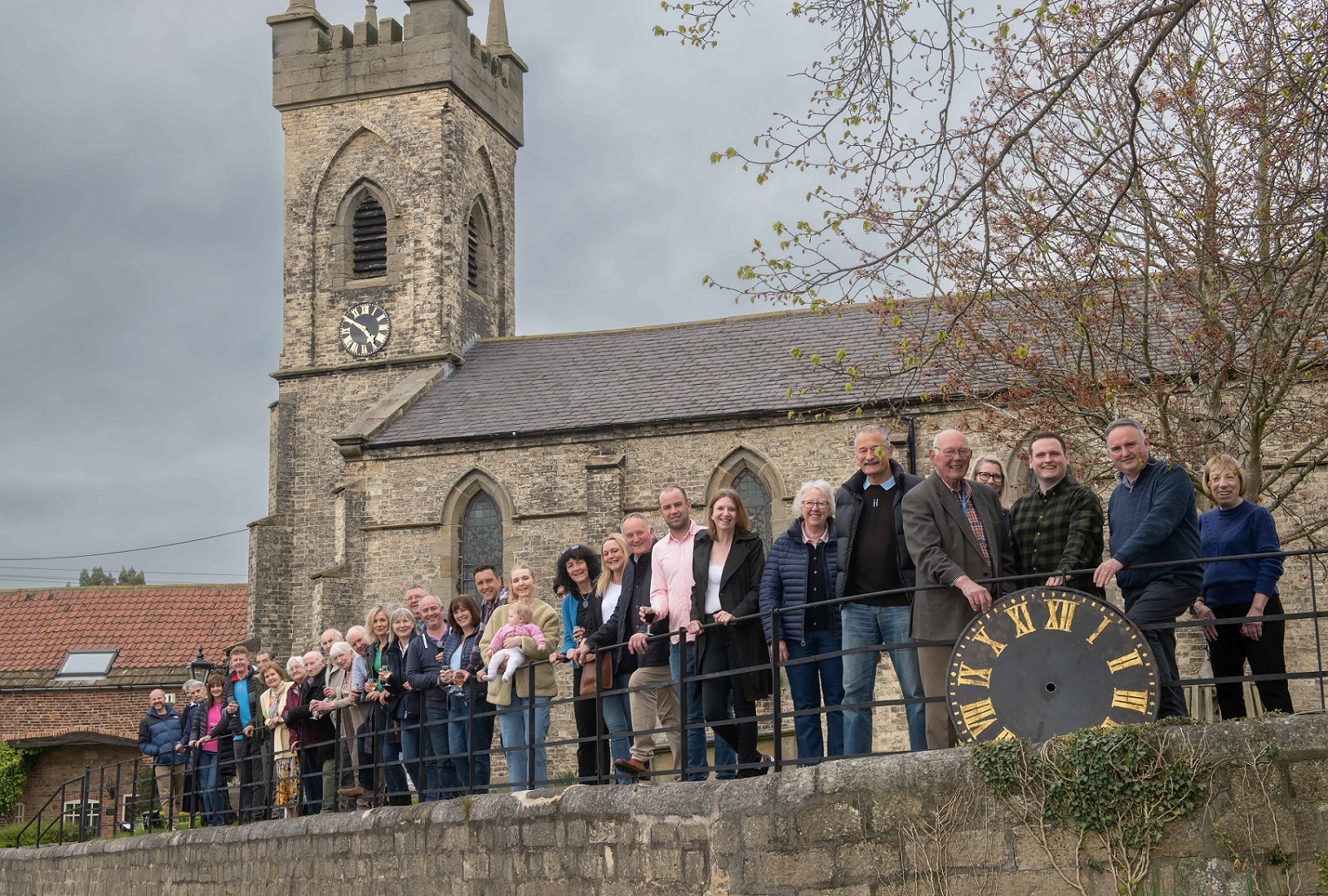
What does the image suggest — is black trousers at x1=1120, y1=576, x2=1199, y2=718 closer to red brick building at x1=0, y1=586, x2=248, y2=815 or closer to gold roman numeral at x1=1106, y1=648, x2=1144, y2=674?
gold roman numeral at x1=1106, y1=648, x2=1144, y2=674

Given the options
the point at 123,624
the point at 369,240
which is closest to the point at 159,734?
the point at 369,240

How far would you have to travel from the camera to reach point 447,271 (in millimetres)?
30750

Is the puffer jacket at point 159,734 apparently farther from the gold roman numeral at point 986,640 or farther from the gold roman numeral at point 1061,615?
the gold roman numeral at point 1061,615

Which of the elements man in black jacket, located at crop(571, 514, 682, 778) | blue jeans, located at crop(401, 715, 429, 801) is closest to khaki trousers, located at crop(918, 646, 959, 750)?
man in black jacket, located at crop(571, 514, 682, 778)

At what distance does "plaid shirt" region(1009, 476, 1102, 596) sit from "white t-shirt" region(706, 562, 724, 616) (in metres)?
1.87

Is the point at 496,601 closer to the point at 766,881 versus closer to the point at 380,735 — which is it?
the point at 380,735

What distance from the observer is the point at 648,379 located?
2611 centimetres

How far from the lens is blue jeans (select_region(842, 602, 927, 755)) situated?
7.78 meters

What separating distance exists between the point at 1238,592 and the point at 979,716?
85.7 inches

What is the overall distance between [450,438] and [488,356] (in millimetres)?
5104

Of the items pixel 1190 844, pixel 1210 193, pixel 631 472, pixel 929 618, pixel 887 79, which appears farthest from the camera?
pixel 631 472

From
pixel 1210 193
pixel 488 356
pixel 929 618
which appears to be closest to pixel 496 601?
pixel 929 618

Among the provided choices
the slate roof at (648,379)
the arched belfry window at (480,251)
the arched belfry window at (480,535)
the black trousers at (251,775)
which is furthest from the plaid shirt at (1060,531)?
the arched belfry window at (480,251)

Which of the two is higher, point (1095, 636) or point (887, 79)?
point (887, 79)
